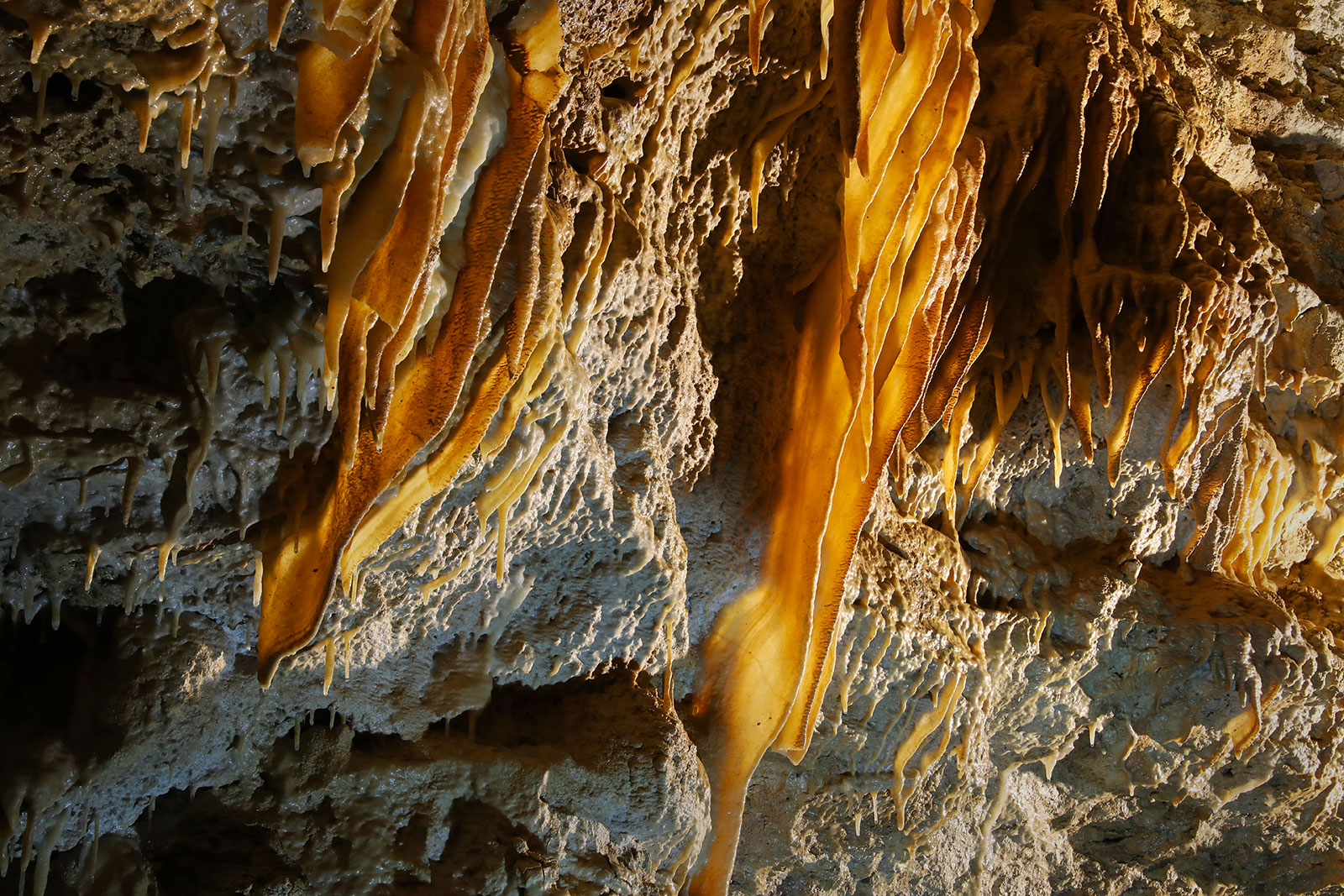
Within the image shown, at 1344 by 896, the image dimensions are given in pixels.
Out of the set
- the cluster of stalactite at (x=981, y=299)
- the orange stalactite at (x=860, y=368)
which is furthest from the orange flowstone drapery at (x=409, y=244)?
the cluster of stalactite at (x=981, y=299)

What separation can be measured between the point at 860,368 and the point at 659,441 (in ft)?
2.10

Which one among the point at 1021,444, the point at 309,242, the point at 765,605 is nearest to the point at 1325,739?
the point at 1021,444

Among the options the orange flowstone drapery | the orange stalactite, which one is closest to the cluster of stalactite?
the orange stalactite

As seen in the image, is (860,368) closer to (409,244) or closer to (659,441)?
(659,441)

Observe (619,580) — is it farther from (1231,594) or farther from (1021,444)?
(1231,594)

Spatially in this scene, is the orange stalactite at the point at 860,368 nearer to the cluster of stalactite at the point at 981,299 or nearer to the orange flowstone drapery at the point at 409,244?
the cluster of stalactite at the point at 981,299

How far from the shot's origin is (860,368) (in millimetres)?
2729

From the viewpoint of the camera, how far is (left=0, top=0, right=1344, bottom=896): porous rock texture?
6.55 ft

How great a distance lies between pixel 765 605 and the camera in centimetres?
328

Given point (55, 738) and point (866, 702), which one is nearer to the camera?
point (55, 738)

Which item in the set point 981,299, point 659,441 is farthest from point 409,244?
point 981,299

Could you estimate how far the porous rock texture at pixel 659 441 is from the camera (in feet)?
6.55

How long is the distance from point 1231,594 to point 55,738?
4184 mm

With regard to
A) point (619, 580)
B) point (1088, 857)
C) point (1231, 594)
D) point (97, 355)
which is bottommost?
point (1088, 857)
